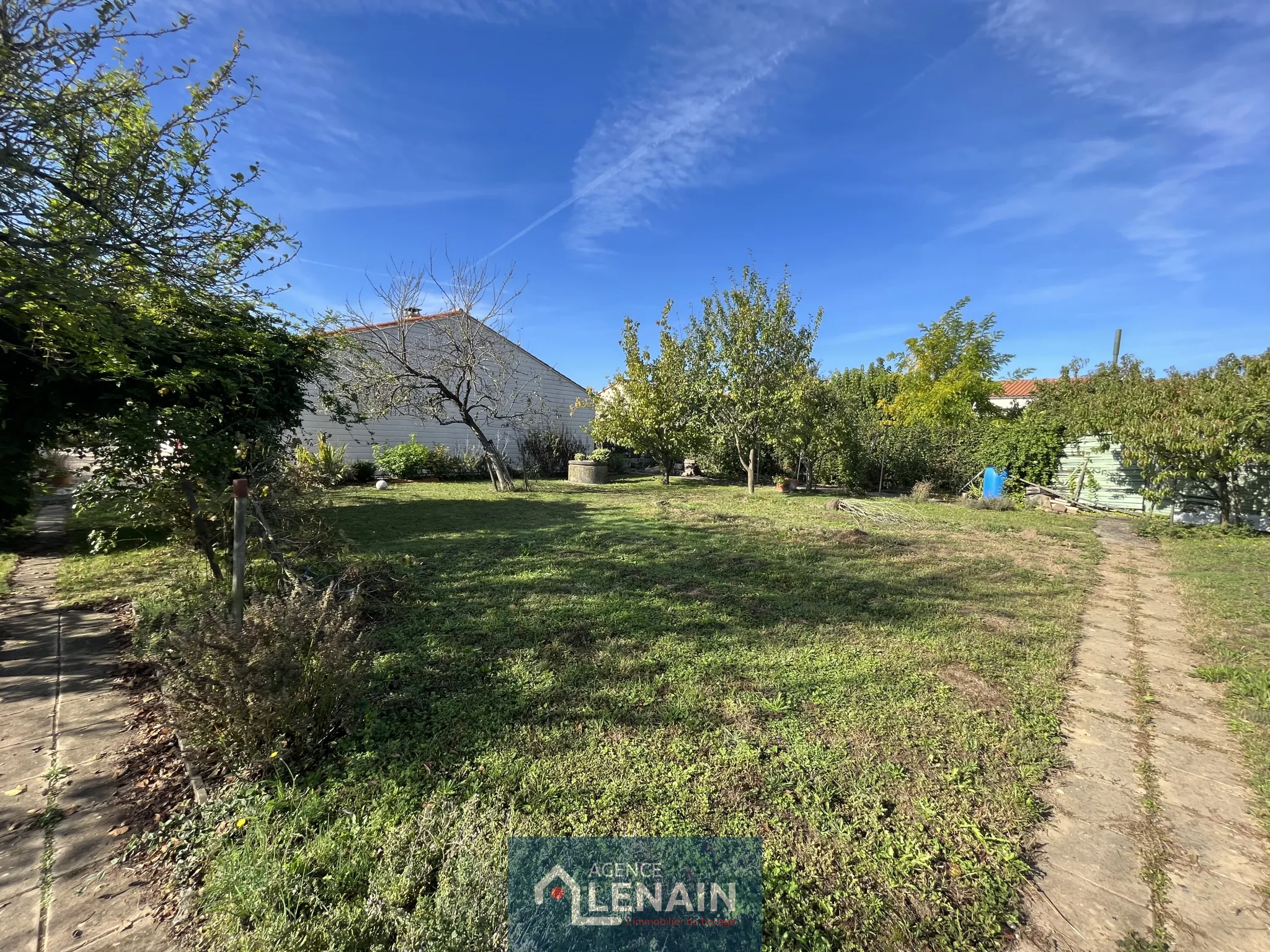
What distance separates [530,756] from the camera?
8.52ft

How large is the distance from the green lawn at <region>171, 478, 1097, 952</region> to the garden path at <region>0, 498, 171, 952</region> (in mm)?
288

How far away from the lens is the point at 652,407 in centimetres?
1631

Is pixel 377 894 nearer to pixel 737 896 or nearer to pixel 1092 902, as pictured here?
pixel 737 896

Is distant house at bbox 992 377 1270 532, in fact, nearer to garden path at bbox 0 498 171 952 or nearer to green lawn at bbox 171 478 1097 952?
green lawn at bbox 171 478 1097 952

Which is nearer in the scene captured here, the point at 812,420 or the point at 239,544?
the point at 239,544

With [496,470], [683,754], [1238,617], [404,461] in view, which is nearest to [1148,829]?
[683,754]

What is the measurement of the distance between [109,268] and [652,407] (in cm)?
1354

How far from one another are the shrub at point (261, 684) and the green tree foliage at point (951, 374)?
1832 centimetres

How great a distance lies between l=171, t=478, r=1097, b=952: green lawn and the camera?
179 centimetres

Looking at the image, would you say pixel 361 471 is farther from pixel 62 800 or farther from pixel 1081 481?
pixel 1081 481

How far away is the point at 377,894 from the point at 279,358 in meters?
7.32

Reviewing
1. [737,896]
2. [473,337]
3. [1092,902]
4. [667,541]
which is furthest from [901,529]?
[473,337]

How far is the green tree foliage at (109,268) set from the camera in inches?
114

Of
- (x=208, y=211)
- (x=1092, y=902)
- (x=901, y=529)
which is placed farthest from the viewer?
(x=901, y=529)
